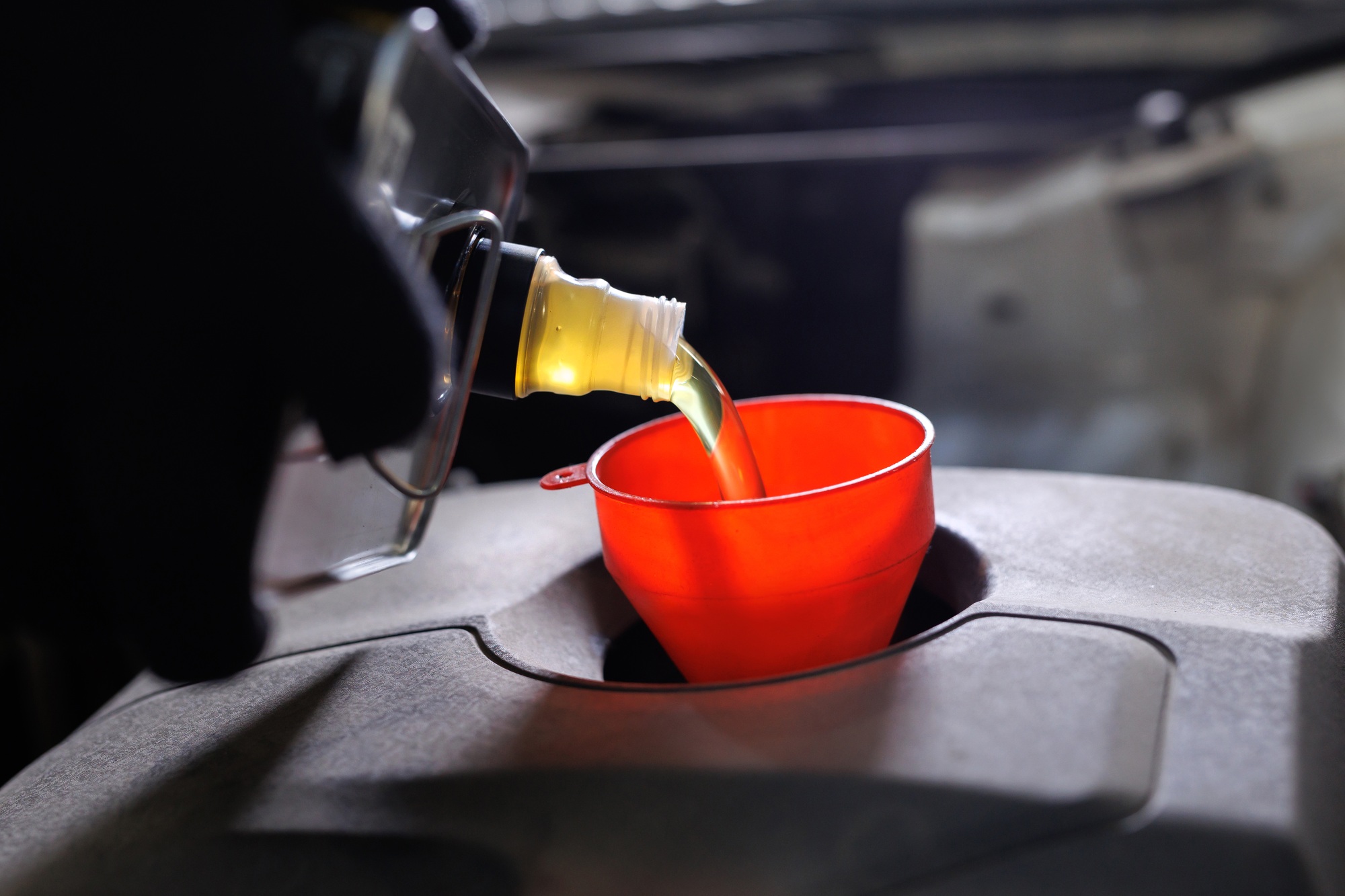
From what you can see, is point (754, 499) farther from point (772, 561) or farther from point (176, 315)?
point (176, 315)

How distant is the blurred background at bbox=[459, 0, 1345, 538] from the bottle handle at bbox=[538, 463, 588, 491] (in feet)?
1.05

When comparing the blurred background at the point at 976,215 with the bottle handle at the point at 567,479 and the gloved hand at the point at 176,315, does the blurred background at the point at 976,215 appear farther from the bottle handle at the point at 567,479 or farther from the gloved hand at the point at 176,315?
the gloved hand at the point at 176,315

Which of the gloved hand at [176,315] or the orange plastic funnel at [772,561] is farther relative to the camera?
the orange plastic funnel at [772,561]

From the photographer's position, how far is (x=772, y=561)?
1.30ft

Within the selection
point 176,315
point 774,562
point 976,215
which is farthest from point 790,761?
point 976,215

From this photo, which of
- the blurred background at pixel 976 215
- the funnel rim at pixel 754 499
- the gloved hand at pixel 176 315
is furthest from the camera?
the blurred background at pixel 976 215

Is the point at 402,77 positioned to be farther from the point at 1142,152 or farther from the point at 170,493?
the point at 1142,152

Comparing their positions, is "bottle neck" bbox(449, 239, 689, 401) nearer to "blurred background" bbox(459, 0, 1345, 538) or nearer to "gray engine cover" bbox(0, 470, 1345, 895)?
"gray engine cover" bbox(0, 470, 1345, 895)

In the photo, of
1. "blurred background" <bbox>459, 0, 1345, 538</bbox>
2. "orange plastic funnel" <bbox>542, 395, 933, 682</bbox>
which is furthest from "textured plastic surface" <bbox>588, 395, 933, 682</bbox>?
"blurred background" <bbox>459, 0, 1345, 538</bbox>

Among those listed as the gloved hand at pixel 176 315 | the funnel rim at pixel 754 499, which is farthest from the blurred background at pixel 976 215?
the gloved hand at pixel 176 315

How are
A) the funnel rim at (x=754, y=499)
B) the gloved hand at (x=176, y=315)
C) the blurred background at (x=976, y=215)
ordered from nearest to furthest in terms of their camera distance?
1. the gloved hand at (x=176, y=315)
2. the funnel rim at (x=754, y=499)
3. the blurred background at (x=976, y=215)

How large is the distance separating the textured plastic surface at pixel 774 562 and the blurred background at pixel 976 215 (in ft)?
1.06

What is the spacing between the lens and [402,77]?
31 centimetres

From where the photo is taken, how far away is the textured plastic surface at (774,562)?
391 millimetres
